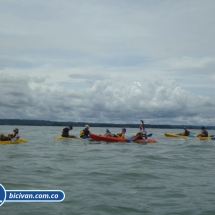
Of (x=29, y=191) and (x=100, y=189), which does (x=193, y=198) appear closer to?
(x=100, y=189)

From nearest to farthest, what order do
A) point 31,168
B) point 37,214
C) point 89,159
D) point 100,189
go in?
point 37,214 → point 100,189 → point 31,168 → point 89,159

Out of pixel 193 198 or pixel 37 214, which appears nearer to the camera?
pixel 37 214

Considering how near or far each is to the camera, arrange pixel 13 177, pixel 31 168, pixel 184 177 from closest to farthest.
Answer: pixel 13 177
pixel 184 177
pixel 31 168

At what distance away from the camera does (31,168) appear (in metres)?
13.0

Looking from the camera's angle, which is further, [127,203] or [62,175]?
[62,175]

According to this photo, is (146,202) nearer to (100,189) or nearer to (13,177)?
(100,189)

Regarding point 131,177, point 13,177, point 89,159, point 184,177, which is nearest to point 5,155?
point 89,159

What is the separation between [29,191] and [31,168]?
4.27m

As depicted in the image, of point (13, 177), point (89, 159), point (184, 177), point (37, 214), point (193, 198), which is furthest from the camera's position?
point (89, 159)

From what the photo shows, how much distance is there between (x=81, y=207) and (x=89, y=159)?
8.64 meters

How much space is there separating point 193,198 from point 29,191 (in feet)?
15.1

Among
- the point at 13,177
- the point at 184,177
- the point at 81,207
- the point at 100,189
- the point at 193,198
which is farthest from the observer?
the point at 184,177

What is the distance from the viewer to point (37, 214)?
7172mm

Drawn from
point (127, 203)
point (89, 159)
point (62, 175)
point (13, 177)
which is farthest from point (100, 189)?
point (89, 159)
